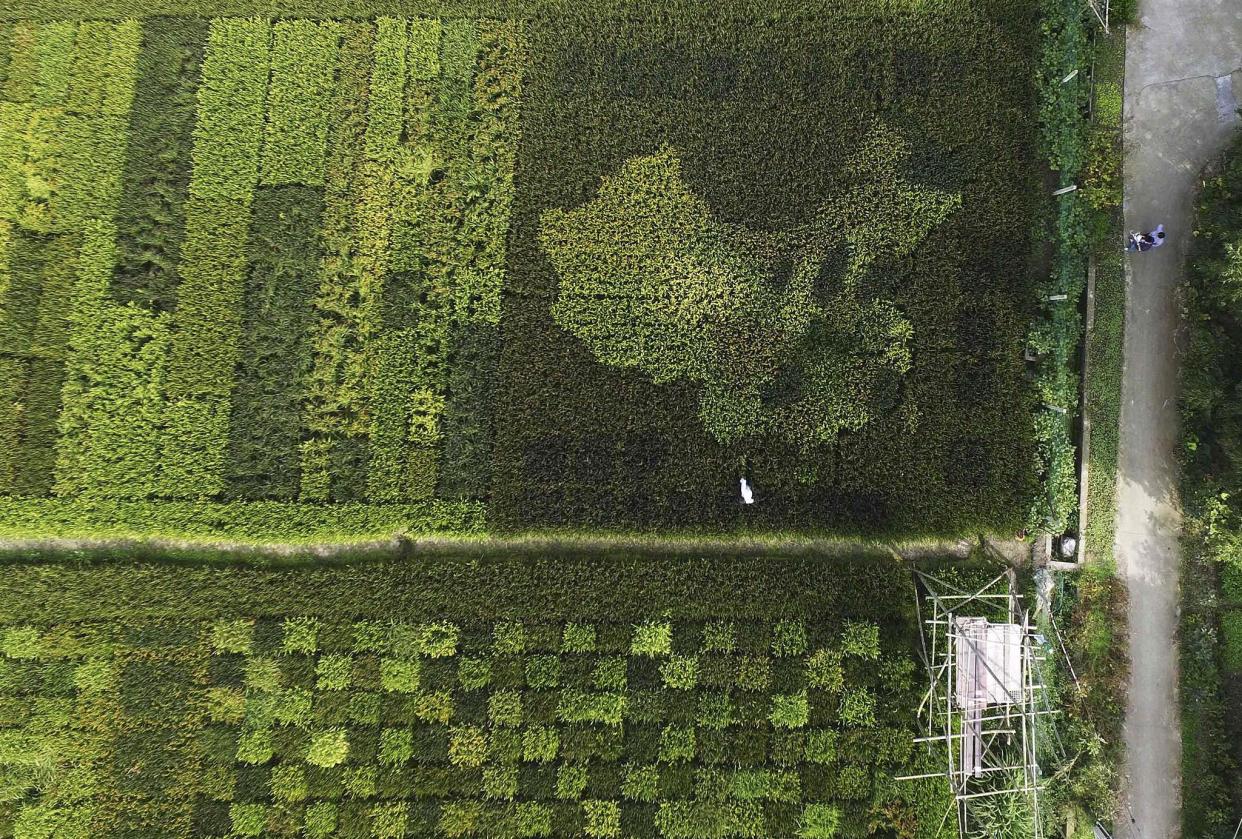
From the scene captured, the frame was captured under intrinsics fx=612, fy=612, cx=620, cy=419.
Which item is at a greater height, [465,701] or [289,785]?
[465,701]

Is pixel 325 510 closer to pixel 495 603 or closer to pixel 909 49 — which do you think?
pixel 495 603

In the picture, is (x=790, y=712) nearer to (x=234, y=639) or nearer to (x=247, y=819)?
(x=247, y=819)

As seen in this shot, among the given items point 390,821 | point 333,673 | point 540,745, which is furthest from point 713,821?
point 333,673

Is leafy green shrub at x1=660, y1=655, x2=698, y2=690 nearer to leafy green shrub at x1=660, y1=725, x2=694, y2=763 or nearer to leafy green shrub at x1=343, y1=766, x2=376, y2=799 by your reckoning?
leafy green shrub at x1=660, y1=725, x2=694, y2=763

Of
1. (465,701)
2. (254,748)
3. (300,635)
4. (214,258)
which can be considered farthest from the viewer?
(214,258)

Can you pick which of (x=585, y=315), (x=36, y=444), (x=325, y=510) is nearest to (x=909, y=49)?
(x=585, y=315)

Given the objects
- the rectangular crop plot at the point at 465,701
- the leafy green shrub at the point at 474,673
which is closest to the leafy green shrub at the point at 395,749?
the rectangular crop plot at the point at 465,701

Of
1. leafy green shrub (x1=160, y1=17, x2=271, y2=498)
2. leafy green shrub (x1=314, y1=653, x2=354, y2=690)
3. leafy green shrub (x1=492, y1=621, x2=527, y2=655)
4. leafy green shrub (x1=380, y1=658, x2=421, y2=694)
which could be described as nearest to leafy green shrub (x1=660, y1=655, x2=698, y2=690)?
leafy green shrub (x1=492, y1=621, x2=527, y2=655)
